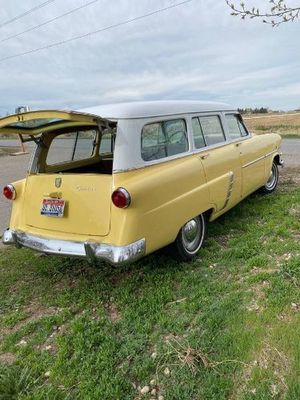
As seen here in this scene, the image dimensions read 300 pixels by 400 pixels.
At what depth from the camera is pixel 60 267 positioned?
441cm

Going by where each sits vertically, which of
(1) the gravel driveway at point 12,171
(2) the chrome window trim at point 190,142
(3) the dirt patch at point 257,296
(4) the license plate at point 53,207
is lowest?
(1) the gravel driveway at point 12,171

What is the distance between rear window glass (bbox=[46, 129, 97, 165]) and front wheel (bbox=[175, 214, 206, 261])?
1.74m

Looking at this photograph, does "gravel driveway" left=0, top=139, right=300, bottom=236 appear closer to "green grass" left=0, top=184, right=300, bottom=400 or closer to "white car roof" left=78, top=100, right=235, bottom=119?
"green grass" left=0, top=184, right=300, bottom=400

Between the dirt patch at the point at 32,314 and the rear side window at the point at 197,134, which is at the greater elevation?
the rear side window at the point at 197,134

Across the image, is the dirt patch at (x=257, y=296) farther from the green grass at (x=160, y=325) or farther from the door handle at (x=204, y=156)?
the door handle at (x=204, y=156)

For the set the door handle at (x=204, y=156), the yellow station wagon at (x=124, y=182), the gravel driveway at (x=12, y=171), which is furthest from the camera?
the gravel driveway at (x=12, y=171)

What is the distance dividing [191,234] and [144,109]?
1.45 meters

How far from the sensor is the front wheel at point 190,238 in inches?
159

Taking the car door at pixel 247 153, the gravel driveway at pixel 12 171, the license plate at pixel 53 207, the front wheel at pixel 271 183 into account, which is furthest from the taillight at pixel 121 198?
the front wheel at pixel 271 183

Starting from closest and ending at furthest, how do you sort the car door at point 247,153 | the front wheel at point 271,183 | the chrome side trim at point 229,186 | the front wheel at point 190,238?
the front wheel at point 190,238, the chrome side trim at point 229,186, the car door at point 247,153, the front wheel at point 271,183

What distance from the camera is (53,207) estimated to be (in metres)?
3.78

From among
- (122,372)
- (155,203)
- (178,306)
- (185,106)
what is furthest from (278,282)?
(185,106)

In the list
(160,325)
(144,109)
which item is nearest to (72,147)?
(144,109)

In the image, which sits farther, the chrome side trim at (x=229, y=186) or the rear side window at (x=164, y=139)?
the chrome side trim at (x=229, y=186)
